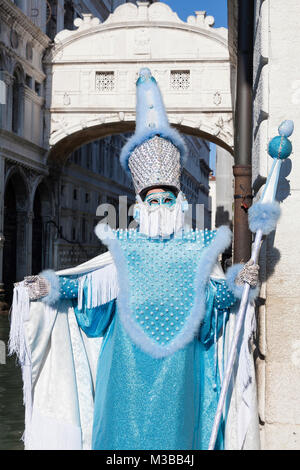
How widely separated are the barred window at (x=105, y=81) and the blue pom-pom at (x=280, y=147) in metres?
13.0

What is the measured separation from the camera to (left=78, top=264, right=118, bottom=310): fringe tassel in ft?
9.74

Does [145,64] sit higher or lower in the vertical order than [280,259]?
higher

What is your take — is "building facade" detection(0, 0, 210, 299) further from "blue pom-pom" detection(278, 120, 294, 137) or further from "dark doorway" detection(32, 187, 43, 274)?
"blue pom-pom" detection(278, 120, 294, 137)

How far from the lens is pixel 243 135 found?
3773mm

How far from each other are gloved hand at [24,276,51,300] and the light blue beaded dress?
0.10 meters

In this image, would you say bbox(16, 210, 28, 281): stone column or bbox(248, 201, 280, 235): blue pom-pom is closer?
bbox(248, 201, 280, 235): blue pom-pom

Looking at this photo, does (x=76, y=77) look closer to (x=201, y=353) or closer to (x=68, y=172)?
(x=68, y=172)

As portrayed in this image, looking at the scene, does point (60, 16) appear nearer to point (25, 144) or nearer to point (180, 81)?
point (180, 81)

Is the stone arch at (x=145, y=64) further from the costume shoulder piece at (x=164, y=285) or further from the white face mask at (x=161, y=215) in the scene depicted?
the costume shoulder piece at (x=164, y=285)

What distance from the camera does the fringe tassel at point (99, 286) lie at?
2.97 metres

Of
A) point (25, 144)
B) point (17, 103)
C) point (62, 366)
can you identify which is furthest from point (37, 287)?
point (17, 103)

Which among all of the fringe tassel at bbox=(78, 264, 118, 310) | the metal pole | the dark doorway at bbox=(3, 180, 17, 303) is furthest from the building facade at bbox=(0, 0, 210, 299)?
the fringe tassel at bbox=(78, 264, 118, 310)

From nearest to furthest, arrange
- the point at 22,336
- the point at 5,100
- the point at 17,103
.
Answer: the point at 22,336 → the point at 5,100 → the point at 17,103

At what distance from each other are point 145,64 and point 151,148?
493 inches
